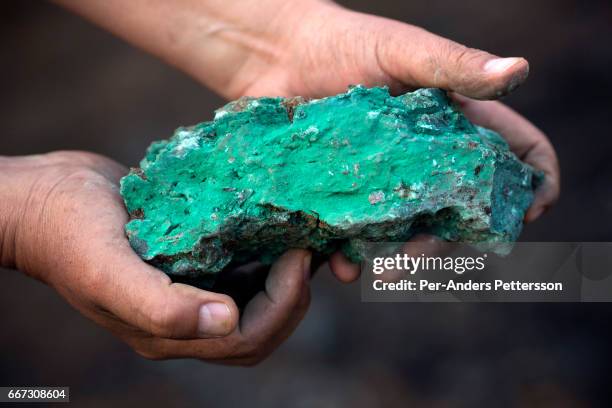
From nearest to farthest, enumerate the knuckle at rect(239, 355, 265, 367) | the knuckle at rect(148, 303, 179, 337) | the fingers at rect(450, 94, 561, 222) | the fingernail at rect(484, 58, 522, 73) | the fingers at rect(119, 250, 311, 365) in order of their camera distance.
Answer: the knuckle at rect(148, 303, 179, 337), the fingernail at rect(484, 58, 522, 73), the fingers at rect(119, 250, 311, 365), the knuckle at rect(239, 355, 265, 367), the fingers at rect(450, 94, 561, 222)

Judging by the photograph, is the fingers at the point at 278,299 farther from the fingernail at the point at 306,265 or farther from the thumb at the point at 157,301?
the thumb at the point at 157,301

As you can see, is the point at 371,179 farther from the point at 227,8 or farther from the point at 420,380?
the point at 420,380

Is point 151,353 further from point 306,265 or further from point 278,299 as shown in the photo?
point 306,265

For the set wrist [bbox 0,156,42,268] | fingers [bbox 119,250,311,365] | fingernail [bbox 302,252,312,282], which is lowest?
fingers [bbox 119,250,311,365]

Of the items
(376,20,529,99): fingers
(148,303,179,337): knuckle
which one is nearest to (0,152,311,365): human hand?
(148,303,179,337): knuckle

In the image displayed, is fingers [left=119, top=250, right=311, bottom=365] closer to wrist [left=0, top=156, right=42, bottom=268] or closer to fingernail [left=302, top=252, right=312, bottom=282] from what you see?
fingernail [left=302, top=252, right=312, bottom=282]

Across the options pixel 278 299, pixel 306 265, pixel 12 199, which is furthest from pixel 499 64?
pixel 12 199

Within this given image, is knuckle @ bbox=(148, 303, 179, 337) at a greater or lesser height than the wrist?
lesser

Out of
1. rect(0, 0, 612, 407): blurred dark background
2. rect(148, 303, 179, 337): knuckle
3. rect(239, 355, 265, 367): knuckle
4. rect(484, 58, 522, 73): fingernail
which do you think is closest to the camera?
rect(148, 303, 179, 337): knuckle
